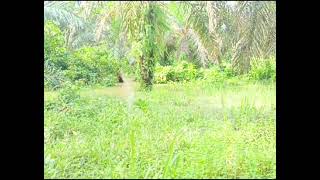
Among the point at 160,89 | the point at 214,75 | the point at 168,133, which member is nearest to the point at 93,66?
the point at 160,89

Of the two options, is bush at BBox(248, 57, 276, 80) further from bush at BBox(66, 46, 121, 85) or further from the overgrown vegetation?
bush at BBox(66, 46, 121, 85)

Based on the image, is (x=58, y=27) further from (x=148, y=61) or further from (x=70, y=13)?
(x=148, y=61)

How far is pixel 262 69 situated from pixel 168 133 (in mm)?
598

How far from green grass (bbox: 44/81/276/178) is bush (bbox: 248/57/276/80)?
0.04m

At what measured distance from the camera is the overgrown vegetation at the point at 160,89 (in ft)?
7.29

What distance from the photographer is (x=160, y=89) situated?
2322 millimetres

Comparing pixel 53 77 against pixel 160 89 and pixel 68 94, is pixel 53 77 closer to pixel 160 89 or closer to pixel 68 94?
pixel 68 94

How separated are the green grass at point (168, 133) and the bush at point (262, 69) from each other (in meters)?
0.04

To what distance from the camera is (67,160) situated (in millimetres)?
2186

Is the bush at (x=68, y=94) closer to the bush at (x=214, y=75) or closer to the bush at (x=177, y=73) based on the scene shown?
the bush at (x=177, y=73)
